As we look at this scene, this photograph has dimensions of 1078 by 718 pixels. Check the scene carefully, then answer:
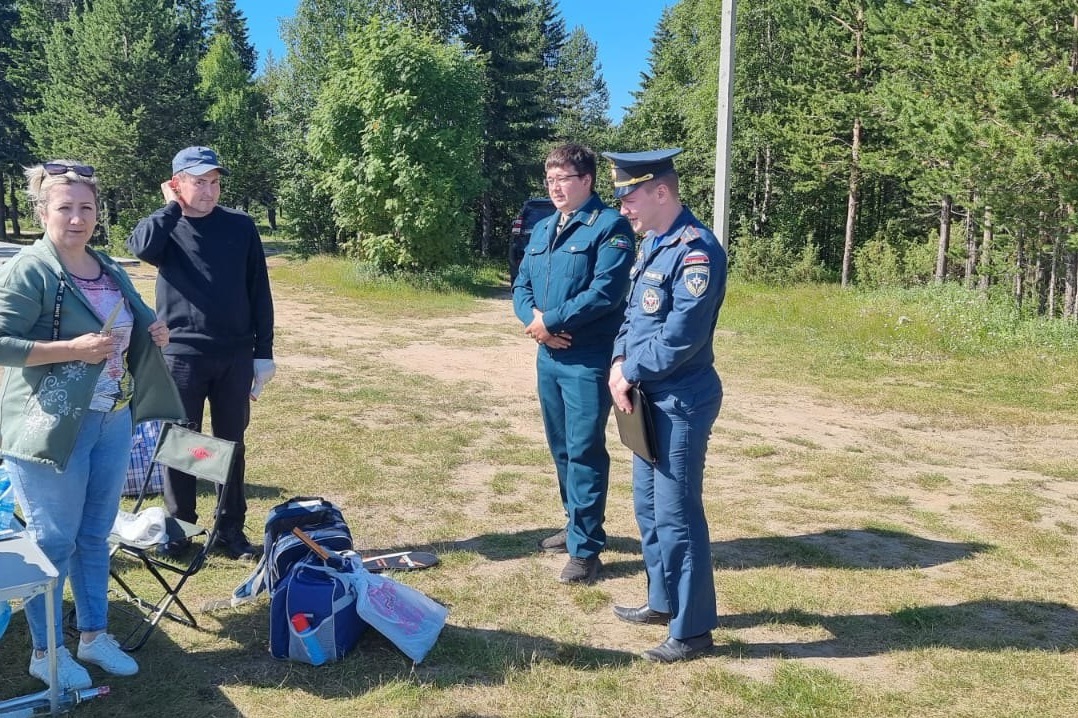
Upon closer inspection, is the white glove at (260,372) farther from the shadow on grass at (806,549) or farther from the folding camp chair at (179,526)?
the shadow on grass at (806,549)

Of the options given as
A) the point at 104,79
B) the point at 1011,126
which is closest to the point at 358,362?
the point at 1011,126

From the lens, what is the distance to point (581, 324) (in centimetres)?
411

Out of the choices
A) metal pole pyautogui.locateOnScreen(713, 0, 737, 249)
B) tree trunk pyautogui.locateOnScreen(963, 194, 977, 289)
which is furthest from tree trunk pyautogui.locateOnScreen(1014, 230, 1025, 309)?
metal pole pyautogui.locateOnScreen(713, 0, 737, 249)

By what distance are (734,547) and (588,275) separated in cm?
182

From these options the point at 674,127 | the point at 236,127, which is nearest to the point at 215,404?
the point at 674,127

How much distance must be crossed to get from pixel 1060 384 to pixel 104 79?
98.4ft

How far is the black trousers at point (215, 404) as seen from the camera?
4.11 m

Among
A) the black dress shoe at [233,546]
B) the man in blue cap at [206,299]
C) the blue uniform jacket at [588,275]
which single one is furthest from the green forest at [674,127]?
the black dress shoe at [233,546]

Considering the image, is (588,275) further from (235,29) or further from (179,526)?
(235,29)

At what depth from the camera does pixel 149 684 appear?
313 cm

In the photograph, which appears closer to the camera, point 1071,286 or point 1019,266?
A: point 1071,286

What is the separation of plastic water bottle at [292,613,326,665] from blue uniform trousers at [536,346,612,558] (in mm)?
1453

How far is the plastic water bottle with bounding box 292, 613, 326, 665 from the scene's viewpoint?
3281 mm

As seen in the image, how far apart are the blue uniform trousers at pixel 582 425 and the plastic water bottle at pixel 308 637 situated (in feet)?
4.77
